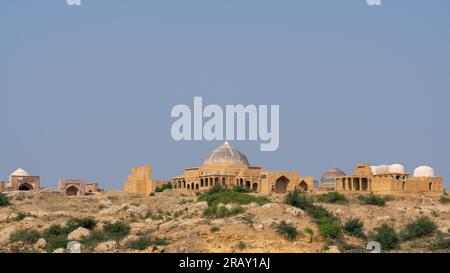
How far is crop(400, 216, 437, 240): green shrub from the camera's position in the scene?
138ft

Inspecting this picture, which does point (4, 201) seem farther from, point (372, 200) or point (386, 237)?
point (386, 237)

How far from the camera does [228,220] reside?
41250 millimetres

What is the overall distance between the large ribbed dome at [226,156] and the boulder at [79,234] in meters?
19.7

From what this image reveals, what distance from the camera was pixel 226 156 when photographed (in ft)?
201

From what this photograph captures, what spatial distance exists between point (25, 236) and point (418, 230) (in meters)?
17.3

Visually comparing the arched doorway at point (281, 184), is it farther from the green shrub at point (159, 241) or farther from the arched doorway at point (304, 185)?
the green shrub at point (159, 241)

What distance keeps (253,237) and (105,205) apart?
16688 mm

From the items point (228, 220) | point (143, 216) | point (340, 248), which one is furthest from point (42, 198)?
point (340, 248)

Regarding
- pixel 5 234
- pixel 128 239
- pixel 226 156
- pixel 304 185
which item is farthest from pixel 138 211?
pixel 226 156

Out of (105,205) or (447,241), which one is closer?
(447,241)

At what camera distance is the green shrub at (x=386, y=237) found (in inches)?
1594

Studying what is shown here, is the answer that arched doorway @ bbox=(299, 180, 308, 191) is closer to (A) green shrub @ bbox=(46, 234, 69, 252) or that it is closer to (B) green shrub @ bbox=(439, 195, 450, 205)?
(B) green shrub @ bbox=(439, 195, 450, 205)
